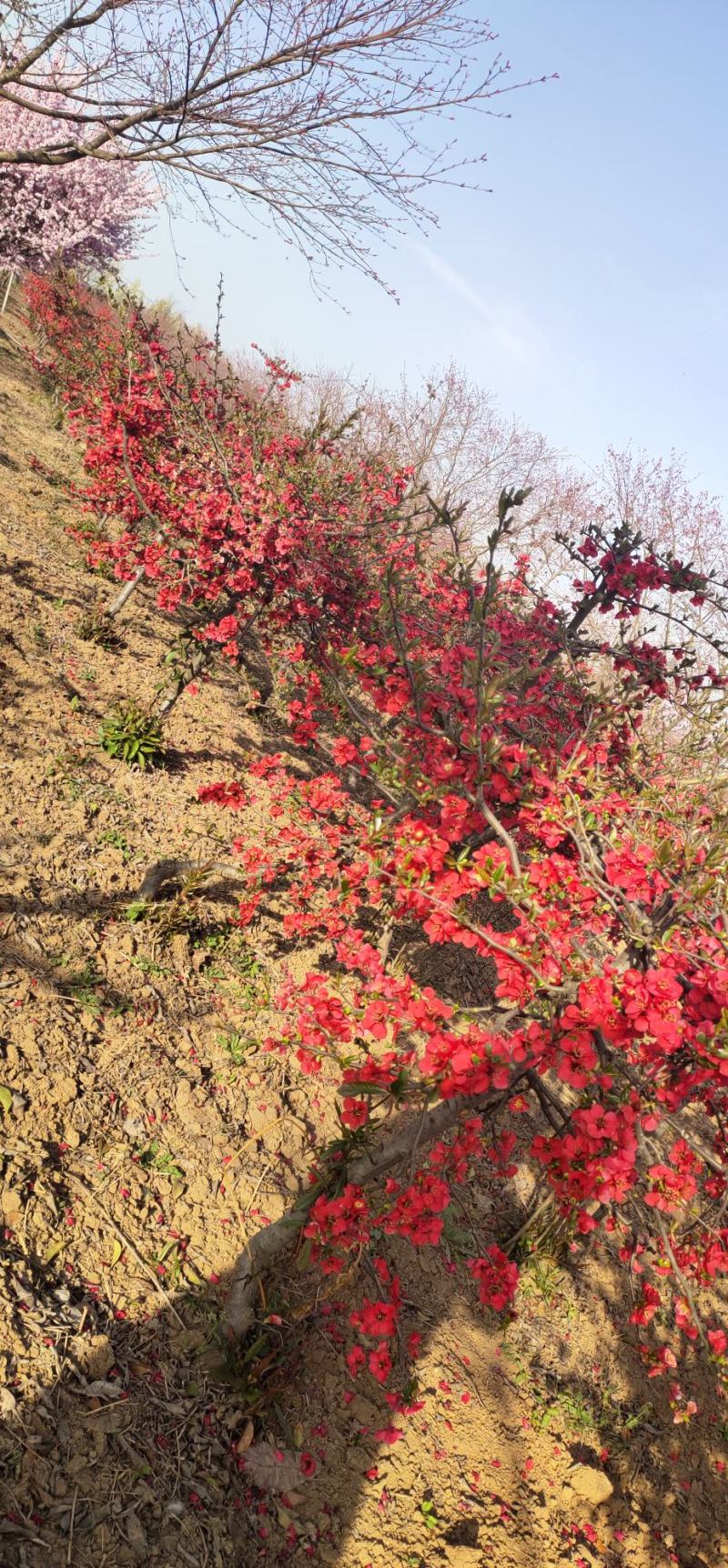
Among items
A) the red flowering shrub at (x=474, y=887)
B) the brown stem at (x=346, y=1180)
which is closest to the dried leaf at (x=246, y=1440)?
the brown stem at (x=346, y=1180)

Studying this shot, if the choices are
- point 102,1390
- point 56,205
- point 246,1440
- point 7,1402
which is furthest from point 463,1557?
point 56,205

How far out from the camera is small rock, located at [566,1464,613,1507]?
3.28 m

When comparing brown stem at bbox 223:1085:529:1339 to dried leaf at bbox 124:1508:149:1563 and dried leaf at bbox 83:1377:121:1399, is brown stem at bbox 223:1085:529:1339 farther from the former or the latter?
dried leaf at bbox 124:1508:149:1563

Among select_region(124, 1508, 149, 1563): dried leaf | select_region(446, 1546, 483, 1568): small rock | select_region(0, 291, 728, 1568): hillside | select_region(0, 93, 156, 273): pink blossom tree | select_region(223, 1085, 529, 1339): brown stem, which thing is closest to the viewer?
select_region(124, 1508, 149, 1563): dried leaf

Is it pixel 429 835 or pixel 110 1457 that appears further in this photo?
pixel 429 835

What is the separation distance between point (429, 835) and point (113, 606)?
225 inches

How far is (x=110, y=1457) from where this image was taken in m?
2.46

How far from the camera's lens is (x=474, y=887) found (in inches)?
116

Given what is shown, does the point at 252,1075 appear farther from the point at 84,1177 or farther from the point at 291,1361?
the point at 291,1361

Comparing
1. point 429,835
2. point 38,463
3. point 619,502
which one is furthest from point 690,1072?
point 619,502

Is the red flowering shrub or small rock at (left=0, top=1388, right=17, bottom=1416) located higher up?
the red flowering shrub

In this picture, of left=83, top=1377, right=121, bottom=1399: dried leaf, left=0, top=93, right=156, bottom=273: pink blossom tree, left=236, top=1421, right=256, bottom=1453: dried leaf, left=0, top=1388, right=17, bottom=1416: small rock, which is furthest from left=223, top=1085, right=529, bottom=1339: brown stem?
left=0, top=93, right=156, bottom=273: pink blossom tree

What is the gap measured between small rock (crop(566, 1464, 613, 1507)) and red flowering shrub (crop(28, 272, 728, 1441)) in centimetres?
53

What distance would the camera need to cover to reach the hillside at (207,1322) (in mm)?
2500
